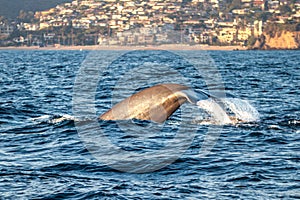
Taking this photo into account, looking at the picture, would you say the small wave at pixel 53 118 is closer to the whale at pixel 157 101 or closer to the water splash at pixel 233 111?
the whale at pixel 157 101

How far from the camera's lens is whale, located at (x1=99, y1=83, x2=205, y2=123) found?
563 inches

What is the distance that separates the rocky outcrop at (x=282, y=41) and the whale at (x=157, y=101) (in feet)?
529

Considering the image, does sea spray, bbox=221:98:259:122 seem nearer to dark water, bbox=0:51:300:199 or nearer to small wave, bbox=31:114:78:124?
dark water, bbox=0:51:300:199

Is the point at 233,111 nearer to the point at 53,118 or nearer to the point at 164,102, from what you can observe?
the point at 164,102

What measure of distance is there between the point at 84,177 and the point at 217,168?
2562 millimetres

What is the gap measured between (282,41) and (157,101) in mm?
163296

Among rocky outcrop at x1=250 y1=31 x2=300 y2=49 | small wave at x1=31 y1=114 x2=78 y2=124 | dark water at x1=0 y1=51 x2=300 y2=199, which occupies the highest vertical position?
dark water at x1=0 y1=51 x2=300 y2=199

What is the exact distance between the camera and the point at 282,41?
17350cm

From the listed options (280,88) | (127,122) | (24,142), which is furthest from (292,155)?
(280,88)

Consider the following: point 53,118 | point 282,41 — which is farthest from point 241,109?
point 282,41

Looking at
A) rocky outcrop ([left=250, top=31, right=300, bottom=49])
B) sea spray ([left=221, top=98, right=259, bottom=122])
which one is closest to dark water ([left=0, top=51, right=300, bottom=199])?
sea spray ([left=221, top=98, right=259, bottom=122])

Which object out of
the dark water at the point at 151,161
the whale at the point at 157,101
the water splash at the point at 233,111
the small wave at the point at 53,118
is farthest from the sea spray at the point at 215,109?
the small wave at the point at 53,118

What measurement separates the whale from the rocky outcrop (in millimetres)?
161297

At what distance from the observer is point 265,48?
17775cm
